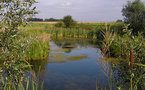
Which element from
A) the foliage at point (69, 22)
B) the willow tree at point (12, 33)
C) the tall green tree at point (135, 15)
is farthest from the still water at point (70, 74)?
the foliage at point (69, 22)

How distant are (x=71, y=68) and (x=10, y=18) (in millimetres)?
7732

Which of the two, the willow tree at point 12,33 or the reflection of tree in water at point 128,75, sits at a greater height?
the willow tree at point 12,33

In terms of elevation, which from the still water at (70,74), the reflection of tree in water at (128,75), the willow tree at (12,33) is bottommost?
the still water at (70,74)

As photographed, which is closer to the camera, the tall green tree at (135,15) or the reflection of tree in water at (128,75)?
the reflection of tree in water at (128,75)

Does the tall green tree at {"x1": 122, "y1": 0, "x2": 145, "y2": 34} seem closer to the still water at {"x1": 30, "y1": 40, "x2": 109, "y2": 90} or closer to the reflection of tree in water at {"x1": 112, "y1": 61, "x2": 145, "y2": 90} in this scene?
the still water at {"x1": 30, "y1": 40, "x2": 109, "y2": 90}

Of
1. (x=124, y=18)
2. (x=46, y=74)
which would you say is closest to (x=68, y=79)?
(x=46, y=74)

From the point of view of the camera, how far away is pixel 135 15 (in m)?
19.5

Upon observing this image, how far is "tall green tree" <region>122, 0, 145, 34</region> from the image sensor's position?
19.2m

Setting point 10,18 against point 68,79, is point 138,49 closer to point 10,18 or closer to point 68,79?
point 10,18

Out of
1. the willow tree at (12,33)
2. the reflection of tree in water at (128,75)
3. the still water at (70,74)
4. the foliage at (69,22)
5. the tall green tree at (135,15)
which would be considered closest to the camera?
the willow tree at (12,33)

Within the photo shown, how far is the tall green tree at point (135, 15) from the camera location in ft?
63.2

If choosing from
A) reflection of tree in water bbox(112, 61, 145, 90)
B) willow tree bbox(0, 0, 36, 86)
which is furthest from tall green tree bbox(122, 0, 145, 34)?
willow tree bbox(0, 0, 36, 86)

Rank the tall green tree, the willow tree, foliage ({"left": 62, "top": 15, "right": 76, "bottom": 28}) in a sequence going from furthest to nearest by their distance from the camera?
1. foliage ({"left": 62, "top": 15, "right": 76, "bottom": 28})
2. the tall green tree
3. the willow tree

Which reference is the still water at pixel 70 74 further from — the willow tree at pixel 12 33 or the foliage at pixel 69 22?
the foliage at pixel 69 22
